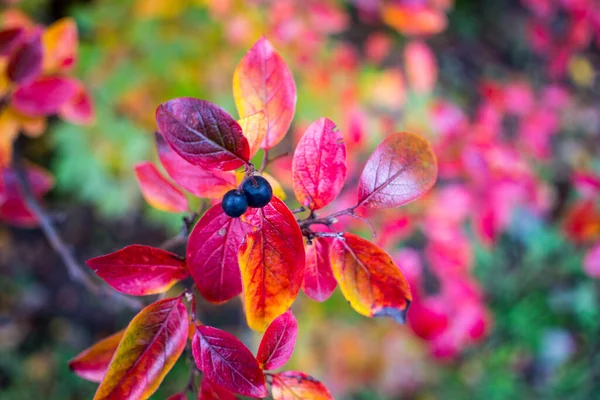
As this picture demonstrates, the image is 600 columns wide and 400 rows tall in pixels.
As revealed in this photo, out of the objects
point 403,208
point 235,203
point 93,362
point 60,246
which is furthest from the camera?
point 403,208

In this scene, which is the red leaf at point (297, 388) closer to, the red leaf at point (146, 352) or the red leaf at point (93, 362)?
the red leaf at point (146, 352)

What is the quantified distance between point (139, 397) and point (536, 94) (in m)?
2.21

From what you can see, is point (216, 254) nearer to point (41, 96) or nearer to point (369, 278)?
point (369, 278)

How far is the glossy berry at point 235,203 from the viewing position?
0.34m

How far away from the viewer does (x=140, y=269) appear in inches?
16.5

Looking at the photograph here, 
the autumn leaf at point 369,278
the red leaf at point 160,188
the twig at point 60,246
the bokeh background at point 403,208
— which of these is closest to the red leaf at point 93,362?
the twig at point 60,246

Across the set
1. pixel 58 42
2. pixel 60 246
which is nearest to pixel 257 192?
pixel 60 246

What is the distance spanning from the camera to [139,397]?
0.37m

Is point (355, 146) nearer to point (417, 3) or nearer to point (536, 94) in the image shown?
point (417, 3)

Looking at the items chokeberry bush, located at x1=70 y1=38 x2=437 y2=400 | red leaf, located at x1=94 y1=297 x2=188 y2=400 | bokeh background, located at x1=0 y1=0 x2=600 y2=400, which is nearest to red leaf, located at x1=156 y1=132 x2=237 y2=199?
chokeberry bush, located at x1=70 y1=38 x2=437 y2=400

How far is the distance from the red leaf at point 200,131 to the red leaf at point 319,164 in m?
0.06

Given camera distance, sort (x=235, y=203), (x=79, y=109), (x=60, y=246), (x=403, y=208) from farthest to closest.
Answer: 1. (x=403, y=208)
2. (x=79, y=109)
3. (x=60, y=246)
4. (x=235, y=203)

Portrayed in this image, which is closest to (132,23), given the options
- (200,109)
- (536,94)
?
(200,109)

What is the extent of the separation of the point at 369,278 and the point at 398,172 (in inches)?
3.9
